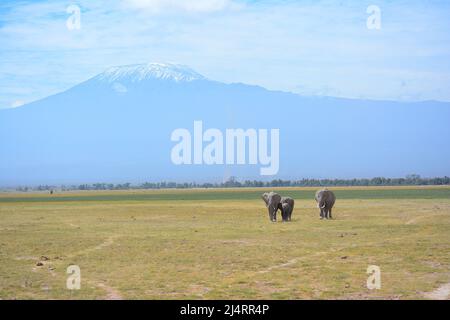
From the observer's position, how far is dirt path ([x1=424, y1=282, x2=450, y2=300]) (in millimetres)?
Result: 15211

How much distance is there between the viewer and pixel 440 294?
1559 cm

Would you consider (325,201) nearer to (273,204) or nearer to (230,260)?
(273,204)

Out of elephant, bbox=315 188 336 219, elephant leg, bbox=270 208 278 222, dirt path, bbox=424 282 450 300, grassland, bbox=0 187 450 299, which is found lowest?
dirt path, bbox=424 282 450 300

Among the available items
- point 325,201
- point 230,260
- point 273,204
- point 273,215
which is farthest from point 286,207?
point 230,260

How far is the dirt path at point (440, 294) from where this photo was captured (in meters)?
15.2

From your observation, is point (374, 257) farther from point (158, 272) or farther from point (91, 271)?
point (91, 271)

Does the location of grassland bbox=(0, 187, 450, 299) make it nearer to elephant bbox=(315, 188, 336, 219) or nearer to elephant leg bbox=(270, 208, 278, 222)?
elephant leg bbox=(270, 208, 278, 222)

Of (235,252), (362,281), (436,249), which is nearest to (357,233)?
(436,249)

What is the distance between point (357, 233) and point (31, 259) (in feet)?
48.9

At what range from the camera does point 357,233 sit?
30.8 m

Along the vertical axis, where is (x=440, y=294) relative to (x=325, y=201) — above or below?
below

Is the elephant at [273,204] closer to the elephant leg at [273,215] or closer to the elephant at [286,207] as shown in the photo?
the elephant leg at [273,215]

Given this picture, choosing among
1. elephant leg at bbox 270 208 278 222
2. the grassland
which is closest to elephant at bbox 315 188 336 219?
elephant leg at bbox 270 208 278 222

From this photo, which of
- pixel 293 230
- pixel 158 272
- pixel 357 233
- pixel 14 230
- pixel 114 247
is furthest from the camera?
pixel 14 230
